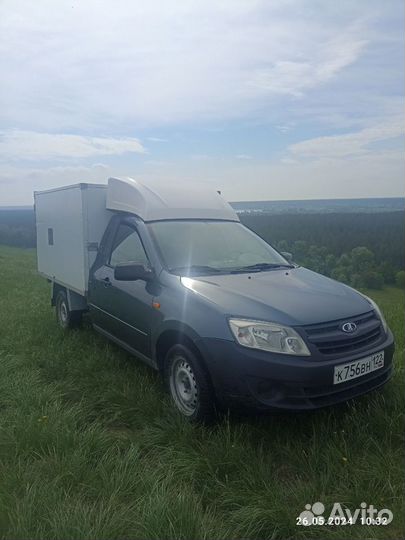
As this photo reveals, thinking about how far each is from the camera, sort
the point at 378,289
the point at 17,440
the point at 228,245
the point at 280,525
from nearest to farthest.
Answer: the point at 280,525
the point at 17,440
the point at 228,245
the point at 378,289

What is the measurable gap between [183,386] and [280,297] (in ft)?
3.73

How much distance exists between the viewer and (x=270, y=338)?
10.3 feet

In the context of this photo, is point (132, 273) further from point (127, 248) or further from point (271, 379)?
point (271, 379)

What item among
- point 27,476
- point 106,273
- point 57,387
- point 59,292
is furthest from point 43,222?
point 27,476

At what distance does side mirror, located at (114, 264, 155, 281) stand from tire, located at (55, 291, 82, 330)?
282cm

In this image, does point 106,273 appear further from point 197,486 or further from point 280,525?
point 280,525

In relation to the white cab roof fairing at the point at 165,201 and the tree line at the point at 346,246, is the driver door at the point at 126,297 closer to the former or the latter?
the white cab roof fairing at the point at 165,201

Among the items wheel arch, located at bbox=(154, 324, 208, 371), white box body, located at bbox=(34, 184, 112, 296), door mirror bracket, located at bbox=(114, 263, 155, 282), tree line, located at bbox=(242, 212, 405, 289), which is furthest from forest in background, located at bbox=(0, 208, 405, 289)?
wheel arch, located at bbox=(154, 324, 208, 371)

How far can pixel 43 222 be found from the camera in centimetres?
748

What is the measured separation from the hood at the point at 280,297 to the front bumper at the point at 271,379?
0.29 meters

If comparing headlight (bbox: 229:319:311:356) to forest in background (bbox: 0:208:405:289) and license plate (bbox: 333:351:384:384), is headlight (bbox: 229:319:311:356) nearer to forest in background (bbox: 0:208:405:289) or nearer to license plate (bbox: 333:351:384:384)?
license plate (bbox: 333:351:384:384)

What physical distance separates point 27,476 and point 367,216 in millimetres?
66437

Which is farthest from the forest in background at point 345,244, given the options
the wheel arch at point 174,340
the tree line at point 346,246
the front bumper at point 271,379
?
the front bumper at point 271,379

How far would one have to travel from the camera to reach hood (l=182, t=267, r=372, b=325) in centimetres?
328
